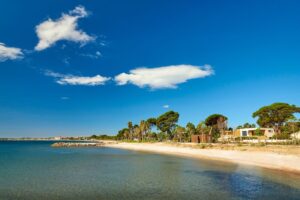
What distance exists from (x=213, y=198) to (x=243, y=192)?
346cm

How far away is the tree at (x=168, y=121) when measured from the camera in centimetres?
12162

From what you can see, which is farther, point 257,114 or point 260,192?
point 257,114

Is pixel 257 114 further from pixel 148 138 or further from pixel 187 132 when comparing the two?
pixel 148 138

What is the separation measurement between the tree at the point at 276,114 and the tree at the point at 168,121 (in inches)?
1504

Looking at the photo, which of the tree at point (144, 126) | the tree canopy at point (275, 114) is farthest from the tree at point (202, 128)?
the tree at point (144, 126)

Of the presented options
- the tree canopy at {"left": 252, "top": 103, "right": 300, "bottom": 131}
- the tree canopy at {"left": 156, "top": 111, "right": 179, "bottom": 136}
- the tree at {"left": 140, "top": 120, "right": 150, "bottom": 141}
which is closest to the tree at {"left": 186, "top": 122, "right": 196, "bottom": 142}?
the tree canopy at {"left": 156, "top": 111, "right": 179, "bottom": 136}

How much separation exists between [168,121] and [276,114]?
47665 millimetres

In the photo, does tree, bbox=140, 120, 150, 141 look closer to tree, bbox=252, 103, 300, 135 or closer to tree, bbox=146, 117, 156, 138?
tree, bbox=146, 117, 156, 138

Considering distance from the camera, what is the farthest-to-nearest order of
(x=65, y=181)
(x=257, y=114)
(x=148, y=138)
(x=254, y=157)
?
(x=148, y=138) < (x=257, y=114) < (x=254, y=157) < (x=65, y=181)

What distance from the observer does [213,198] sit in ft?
60.8

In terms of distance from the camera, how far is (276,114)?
92312 millimetres

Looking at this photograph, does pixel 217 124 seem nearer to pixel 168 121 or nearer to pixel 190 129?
pixel 190 129

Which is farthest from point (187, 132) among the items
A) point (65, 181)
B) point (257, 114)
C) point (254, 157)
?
point (65, 181)

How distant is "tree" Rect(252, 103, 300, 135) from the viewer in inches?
3513
